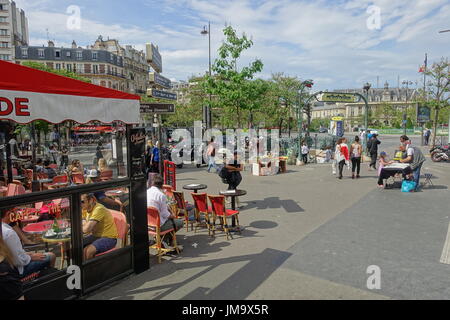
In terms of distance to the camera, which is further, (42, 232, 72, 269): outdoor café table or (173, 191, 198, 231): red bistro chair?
(173, 191, 198, 231): red bistro chair

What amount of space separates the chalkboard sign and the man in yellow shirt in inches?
24.7

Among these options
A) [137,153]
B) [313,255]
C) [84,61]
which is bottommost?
[313,255]

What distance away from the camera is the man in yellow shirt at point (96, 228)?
13.8ft

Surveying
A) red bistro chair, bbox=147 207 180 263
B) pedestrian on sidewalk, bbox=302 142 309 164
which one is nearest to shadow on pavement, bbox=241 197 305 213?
red bistro chair, bbox=147 207 180 263

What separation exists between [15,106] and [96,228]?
73.6 inches

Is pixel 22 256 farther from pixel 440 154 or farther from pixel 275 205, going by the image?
pixel 440 154

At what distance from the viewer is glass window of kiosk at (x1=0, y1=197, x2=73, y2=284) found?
139 inches

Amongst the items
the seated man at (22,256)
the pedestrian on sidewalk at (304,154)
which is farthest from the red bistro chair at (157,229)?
the pedestrian on sidewalk at (304,154)

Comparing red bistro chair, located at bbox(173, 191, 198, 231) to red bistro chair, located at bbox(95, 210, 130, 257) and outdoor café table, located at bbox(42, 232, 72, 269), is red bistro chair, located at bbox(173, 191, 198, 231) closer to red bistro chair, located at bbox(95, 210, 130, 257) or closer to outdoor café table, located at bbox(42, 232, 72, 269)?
red bistro chair, located at bbox(95, 210, 130, 257)

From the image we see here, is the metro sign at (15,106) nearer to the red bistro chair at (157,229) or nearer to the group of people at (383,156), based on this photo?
the red bistro chair at (157,229)

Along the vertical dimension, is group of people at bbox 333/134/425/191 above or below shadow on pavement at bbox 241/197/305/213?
above

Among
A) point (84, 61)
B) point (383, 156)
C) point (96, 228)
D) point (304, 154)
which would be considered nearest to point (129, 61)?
point (84, 61)

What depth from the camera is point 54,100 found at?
3.67 meters
